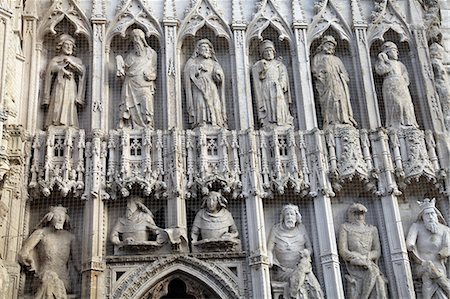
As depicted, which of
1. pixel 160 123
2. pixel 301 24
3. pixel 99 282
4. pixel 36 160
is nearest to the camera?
pixel 99 282

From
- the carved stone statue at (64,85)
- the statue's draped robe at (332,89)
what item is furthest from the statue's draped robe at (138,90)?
the statue's draped robe at (332,89)

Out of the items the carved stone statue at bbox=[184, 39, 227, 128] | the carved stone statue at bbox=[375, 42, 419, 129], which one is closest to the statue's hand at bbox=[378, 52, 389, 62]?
the carved stone statue at bbox=[375, 42, 419, 129]

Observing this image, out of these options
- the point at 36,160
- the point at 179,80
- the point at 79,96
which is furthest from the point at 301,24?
the point at 36,160

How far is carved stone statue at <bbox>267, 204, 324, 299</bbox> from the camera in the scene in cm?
1013

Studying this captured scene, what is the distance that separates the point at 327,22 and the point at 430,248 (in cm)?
414

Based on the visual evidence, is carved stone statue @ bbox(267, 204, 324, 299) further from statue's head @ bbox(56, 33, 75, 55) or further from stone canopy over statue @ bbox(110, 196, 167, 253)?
statue's head @ bbox(56, 33, 75, 55)

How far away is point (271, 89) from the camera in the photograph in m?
11.7

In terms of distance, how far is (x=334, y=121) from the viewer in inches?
454

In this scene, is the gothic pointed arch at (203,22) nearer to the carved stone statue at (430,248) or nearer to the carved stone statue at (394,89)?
the carved stone statue at (394,89)

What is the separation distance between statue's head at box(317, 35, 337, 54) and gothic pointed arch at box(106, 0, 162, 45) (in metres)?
2.65

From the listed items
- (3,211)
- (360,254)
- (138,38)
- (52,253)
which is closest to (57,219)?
(52,253)

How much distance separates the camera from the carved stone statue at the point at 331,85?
38.1 ft

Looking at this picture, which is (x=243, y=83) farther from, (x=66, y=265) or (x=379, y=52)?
(x=66, y=265)

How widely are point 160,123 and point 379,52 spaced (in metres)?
3.92
